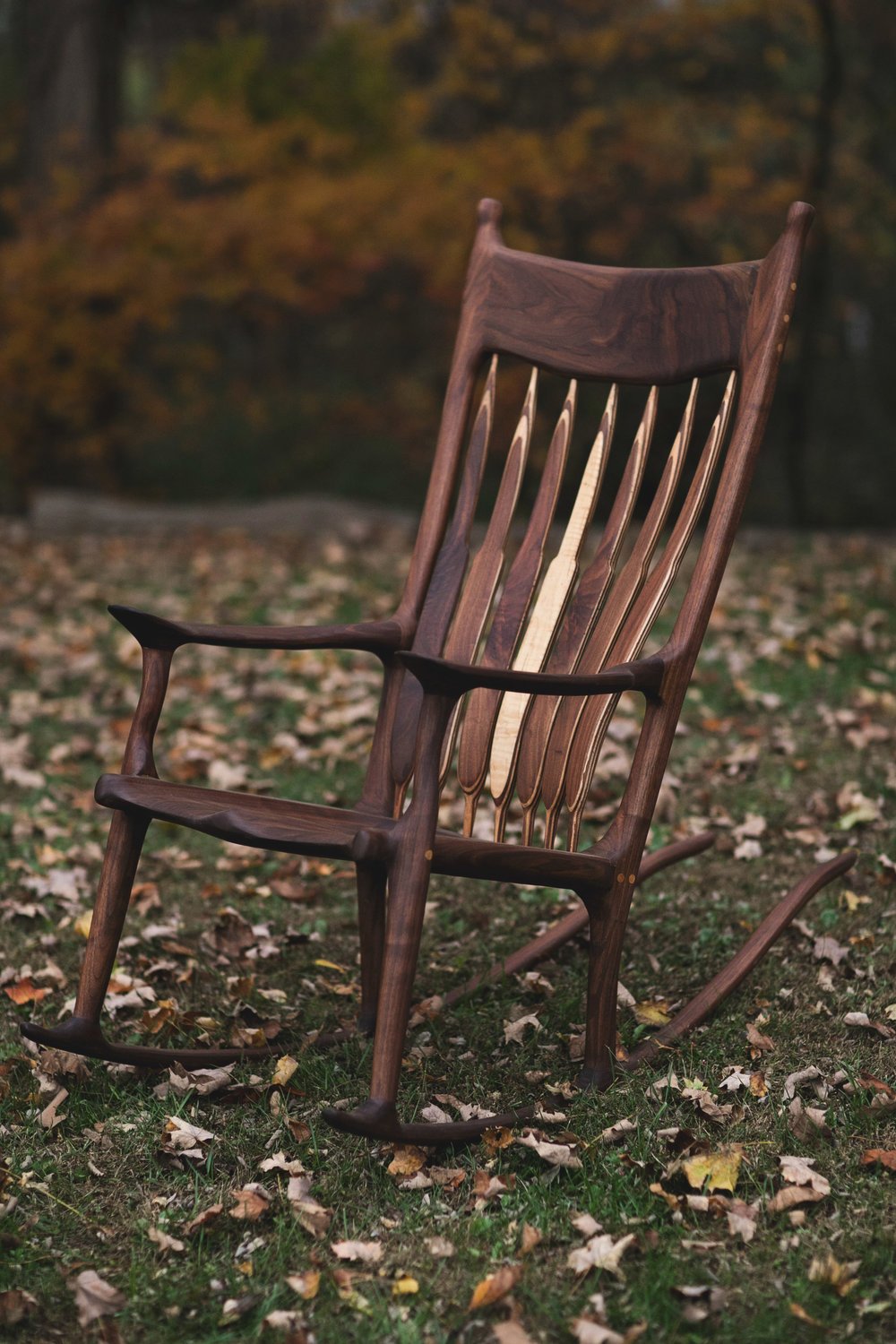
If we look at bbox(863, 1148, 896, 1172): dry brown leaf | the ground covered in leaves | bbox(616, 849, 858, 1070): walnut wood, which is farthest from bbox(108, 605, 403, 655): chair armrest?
bbox(863, 1148, 896, 1172): dry brown leaf

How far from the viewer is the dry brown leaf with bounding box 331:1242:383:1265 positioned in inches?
78.7

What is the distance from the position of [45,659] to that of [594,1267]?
4.21m

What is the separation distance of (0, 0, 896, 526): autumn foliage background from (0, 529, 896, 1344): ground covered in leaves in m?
5.51

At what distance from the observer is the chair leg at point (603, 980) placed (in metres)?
2.33

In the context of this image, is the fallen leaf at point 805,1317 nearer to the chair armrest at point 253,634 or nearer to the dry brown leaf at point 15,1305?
the dry brown leaf at point 15,1305

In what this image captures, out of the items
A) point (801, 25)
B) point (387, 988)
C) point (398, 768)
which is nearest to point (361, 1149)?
point (387, 988)

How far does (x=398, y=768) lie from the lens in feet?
8.77

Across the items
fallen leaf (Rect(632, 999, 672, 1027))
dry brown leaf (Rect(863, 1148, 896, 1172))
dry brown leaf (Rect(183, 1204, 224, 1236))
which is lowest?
dry brown leaf (Rect(183, 1204, 224, 1236))

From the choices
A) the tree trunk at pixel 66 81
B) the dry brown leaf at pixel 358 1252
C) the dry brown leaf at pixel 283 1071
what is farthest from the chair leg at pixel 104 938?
the tree trunk at pixel 66 81

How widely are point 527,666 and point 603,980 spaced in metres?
0.66

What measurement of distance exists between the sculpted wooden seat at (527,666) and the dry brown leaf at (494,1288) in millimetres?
272

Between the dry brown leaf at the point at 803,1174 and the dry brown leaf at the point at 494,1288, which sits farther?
the dry brown leaf at the point at 803,1174

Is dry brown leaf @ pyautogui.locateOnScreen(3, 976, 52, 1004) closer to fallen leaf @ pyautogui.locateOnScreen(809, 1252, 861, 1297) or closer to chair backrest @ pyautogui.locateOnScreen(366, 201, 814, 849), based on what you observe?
chair backrest @ pyautogui.locateOnScreen(366, 201, 814, 849)

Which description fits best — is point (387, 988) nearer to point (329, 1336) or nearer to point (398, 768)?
point (329, 1336)
